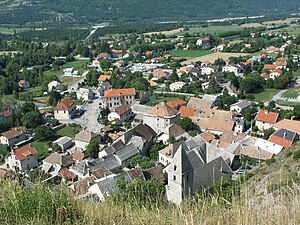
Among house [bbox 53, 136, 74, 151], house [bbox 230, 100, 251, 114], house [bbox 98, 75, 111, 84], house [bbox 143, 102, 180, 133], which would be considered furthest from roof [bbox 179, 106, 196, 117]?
house [bbox 98, 75, 111, 84]

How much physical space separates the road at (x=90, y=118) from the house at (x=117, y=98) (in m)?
0.98

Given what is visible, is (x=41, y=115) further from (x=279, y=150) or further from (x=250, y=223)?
(x=250, y=223)

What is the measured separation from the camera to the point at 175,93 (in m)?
32.2

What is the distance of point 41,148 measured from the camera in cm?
2056

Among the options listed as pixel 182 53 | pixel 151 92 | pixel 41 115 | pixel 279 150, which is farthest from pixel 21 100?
pixel 182 53

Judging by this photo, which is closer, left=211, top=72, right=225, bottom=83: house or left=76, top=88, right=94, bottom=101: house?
left=76, top=88, right=94, bottom=101: house

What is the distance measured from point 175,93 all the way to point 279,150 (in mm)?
15441

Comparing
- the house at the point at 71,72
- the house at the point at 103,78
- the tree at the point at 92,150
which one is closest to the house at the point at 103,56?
the house at the point at 71,72

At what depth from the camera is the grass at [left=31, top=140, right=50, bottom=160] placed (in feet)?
63.8

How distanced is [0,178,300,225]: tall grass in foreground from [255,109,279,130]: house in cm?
1935

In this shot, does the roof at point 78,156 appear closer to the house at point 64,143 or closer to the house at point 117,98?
the house at point 64,143

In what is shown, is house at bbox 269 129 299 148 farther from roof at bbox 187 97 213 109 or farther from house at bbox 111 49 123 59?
house at bbox 111 49 123 59

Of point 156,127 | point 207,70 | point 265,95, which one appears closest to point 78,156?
point 156,127

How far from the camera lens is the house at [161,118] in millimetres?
21953
